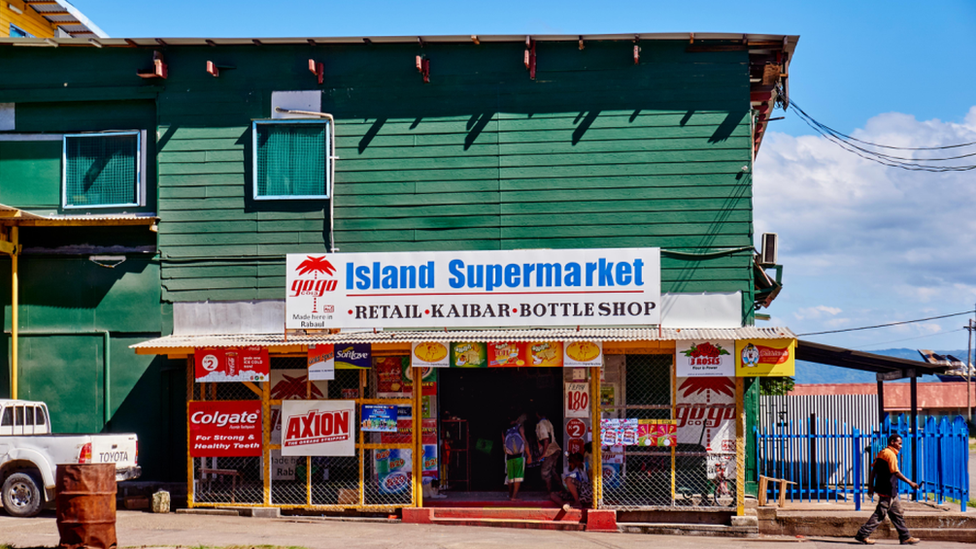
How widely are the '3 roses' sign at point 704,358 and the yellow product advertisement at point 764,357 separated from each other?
128mm

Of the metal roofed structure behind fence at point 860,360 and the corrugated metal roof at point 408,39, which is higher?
the corrugated metal roof at point 408,39

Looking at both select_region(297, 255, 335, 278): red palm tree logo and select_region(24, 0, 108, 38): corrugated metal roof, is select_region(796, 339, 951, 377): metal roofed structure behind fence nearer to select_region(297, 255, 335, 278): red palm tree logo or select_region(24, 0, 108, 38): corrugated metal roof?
select_region(297, 255, 335, 278): red palm tree logo

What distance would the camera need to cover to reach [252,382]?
15359mm

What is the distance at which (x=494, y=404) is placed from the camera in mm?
17234

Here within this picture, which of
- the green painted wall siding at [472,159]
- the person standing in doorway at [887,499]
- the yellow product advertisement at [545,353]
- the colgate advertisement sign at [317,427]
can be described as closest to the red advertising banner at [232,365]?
the colgate advertisement sign at [317,427]

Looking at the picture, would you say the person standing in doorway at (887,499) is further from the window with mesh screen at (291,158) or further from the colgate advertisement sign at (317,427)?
the window with mesh screen at (291,158)

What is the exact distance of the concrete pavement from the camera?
480 inches

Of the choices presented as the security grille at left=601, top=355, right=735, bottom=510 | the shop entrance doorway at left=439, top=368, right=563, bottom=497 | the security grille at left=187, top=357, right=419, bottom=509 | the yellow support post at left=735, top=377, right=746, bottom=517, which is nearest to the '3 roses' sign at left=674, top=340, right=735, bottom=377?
the yellow support post at left=735, top=377, right=746, bottom=517

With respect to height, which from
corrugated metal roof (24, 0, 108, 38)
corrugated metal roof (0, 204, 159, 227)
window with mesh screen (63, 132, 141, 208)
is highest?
corrugated metal roof (24, 0, 108, 38)

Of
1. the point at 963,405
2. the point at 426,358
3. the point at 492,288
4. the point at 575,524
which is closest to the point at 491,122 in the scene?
the point at 492,288

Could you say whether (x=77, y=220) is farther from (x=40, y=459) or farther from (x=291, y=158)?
(x=40, y=459)

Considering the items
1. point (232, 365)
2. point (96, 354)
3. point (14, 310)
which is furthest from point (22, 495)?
point (232, 365)

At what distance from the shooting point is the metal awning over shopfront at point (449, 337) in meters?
14.2

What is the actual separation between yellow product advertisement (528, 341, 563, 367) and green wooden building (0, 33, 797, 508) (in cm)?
259
